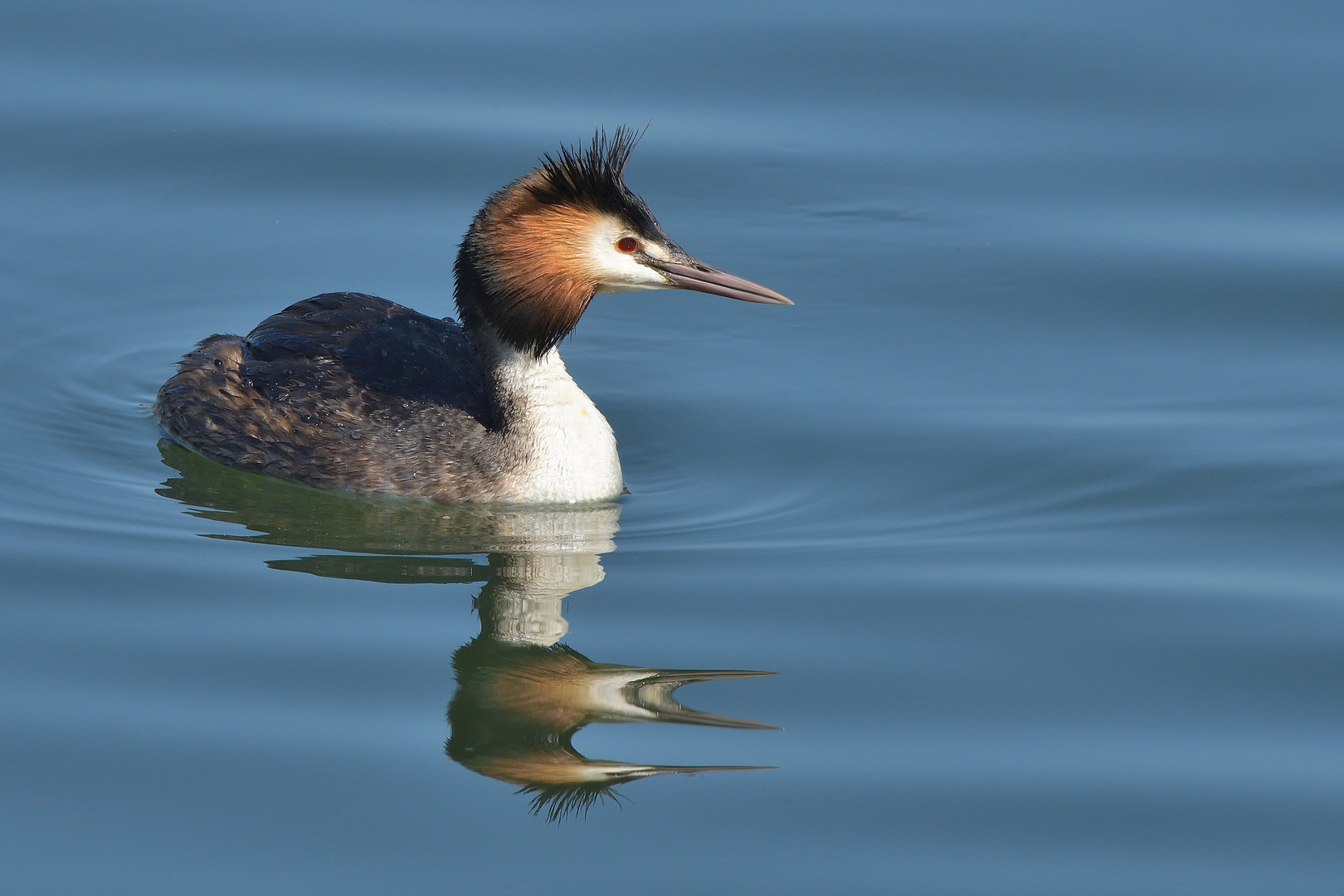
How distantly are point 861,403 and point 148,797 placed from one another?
193 inches

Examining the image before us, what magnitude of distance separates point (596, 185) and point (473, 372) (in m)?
1.58

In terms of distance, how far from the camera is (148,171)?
1296 cm

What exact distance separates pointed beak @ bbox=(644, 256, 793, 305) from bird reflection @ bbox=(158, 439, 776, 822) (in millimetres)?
1177

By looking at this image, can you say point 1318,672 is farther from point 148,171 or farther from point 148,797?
point 148,171

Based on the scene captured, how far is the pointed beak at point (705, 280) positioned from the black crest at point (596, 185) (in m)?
0.22

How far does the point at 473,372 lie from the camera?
33.4ft

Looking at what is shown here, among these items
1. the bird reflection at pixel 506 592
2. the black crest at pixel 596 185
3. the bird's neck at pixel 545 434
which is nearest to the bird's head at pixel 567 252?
the black crest at pixel 596 185

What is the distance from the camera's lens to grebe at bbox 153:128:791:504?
912cm

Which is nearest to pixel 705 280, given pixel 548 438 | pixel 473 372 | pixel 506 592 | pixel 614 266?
pixel 614 266

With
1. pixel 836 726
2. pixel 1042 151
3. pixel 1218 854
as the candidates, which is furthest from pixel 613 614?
pixel 1042 151

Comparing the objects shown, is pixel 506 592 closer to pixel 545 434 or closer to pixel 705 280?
pixel 545 434

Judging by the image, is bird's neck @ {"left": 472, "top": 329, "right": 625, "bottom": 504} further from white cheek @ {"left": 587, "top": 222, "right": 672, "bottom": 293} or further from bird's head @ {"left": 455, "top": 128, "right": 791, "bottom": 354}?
white cheek @ {"left": 587, "top": 222, "right": 672, "bottom": 293}

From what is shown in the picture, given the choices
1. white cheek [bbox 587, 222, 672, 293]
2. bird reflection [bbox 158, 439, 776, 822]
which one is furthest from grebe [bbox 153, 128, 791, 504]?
bird reflection [bbox 158, 439, 776, 822]

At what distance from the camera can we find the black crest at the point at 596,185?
895 centimetres
